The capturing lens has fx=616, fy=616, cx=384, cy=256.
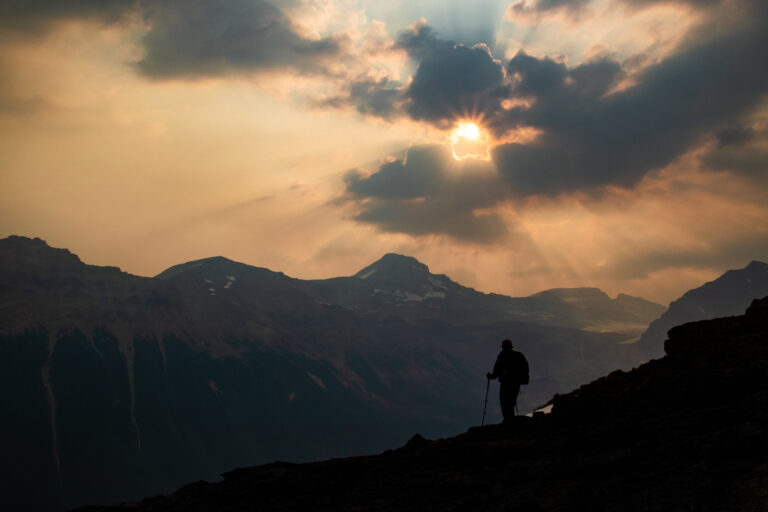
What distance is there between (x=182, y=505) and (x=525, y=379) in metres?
13.4

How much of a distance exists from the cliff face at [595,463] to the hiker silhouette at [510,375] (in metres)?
1.23

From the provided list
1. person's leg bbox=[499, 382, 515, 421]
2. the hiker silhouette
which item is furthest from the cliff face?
the hiker silhouette

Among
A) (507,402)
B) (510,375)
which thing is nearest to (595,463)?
(510,375)

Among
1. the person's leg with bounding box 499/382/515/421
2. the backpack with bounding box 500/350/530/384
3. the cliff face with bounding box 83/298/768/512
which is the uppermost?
the backpack with bounding box 500/350/530/384

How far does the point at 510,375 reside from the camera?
24422 mm

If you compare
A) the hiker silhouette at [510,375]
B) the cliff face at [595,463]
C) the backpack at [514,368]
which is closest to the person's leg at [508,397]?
the hiker silhouette at [510,375]

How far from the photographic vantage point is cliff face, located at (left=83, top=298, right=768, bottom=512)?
43.8 ft

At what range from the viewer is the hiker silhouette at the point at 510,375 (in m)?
24.4

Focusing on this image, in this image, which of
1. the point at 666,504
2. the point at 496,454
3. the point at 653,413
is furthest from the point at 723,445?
the point at 496,454

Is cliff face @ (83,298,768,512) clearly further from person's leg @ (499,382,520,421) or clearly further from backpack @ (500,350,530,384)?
backpack @ (500,350,530,384)

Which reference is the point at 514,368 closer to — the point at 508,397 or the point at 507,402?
the point at 508,397

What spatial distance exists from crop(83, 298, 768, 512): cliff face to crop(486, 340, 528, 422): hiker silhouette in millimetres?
1233

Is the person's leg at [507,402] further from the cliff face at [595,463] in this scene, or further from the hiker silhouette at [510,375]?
the cliff face at [595,463]

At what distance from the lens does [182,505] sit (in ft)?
59.6
